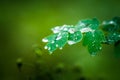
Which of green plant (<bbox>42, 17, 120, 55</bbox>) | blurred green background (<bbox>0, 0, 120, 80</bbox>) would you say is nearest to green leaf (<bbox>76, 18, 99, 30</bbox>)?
green plant (<bbox>42, 17, 120, 55</bbox>)

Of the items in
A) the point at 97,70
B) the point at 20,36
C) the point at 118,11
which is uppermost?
the point at 118,11

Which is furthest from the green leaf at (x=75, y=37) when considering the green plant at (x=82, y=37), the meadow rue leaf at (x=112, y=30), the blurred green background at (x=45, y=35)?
the blurred green background at (x=45, y=35)

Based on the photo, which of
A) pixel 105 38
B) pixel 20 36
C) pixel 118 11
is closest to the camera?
pixel 105 38

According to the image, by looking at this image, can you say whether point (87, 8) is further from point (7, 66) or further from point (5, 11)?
point (7, 66)

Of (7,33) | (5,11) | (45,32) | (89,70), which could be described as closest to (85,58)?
(89,70)

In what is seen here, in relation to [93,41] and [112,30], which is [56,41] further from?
[112,30]

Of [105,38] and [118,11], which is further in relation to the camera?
[118,11]

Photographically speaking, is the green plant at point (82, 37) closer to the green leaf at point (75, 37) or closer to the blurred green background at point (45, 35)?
the green leaf at point (75, 37)
